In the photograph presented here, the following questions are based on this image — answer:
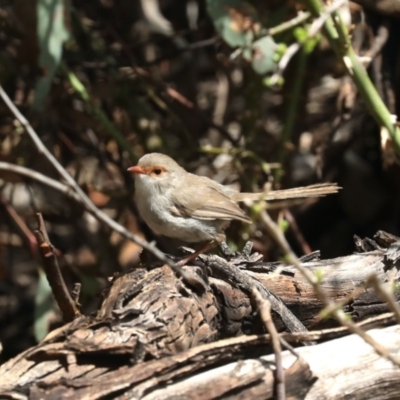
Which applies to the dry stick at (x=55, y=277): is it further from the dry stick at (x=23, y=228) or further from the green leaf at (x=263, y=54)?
the green leaf at (x=263, y=54)

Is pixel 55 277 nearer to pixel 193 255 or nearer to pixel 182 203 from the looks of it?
pixel 193 255

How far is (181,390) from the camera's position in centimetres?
283

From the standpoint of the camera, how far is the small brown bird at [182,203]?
15.1 feet

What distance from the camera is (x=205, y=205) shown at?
4680 millimetres

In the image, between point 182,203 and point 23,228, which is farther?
point 23,228

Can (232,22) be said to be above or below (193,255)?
above

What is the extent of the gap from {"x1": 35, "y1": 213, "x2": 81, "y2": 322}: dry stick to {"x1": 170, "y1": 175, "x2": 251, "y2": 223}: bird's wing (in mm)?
1164

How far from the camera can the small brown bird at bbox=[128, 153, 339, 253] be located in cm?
461

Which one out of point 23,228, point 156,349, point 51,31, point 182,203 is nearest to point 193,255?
point 182,203

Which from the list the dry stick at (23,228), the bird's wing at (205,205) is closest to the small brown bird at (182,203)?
the bird's wing at (205,205)

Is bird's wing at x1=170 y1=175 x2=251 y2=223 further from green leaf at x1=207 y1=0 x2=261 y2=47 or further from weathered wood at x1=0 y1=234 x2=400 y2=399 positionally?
green leaf at x1=207 y1=0 x2=261 y2=47

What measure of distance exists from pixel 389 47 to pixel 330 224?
5.55 ft

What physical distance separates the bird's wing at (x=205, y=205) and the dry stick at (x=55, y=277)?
1164 millimetres

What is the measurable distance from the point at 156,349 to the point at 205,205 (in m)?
1.77
